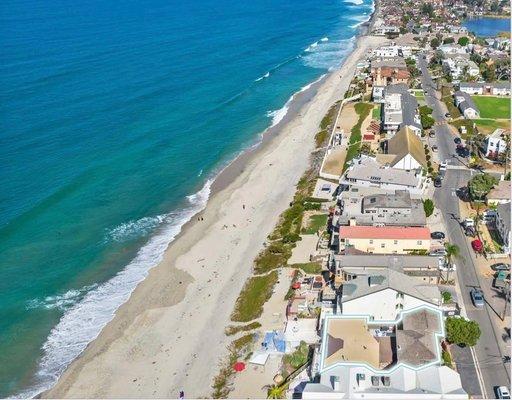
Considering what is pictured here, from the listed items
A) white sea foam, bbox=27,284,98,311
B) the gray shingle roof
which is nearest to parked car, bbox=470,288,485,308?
the gray shingle roof

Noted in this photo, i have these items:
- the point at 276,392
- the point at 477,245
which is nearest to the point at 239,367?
the point at 276,392

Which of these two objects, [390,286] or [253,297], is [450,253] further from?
[253,297]

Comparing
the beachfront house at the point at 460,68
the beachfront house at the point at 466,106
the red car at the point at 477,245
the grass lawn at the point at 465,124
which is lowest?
the red car at the point at 477,245

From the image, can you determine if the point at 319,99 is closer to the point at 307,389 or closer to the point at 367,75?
the point at 367,75

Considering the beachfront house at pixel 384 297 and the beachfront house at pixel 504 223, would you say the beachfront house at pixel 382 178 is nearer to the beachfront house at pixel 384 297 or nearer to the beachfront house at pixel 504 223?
the beachfront house at pixel 504 223

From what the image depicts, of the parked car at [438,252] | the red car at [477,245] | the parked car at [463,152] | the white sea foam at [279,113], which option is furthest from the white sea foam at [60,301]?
the parked car at [463,152]

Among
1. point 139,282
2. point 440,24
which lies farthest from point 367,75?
point 139,282
